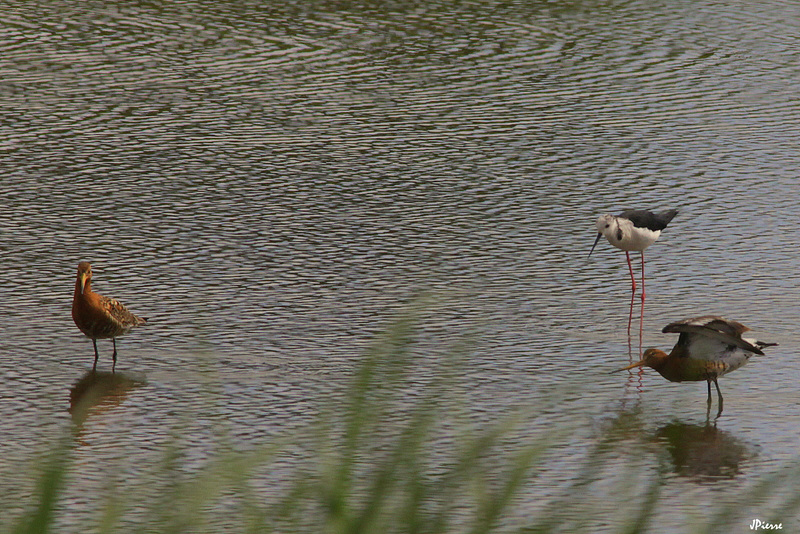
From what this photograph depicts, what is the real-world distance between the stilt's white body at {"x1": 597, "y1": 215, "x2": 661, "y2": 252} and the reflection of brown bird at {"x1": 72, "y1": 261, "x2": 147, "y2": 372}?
15.7ft

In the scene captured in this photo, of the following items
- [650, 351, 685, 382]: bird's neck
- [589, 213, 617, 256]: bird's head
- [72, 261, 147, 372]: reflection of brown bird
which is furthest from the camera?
[589, 213, 617, 256]: bird's head

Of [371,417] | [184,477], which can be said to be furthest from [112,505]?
[184,477]

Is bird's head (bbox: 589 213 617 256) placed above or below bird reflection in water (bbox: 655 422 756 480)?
above

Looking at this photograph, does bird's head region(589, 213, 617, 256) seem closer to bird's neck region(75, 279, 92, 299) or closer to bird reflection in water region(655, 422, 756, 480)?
bird reflection in water region(655, 422, 756, 480)

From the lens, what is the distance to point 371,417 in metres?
2.94

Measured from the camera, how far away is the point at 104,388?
400 inches

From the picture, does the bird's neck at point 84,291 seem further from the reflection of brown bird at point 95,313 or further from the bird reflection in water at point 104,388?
the bird reflection in water at point 104,388

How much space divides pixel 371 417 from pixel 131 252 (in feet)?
36.1

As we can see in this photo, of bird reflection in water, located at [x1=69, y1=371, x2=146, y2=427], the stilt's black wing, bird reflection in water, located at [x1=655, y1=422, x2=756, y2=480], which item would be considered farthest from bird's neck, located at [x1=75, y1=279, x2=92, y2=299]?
the stilt's black wing

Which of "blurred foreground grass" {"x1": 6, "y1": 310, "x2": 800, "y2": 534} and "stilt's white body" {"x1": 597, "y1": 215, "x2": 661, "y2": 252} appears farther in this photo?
"stilt's white body" {"x1": 597, "y1": 215, "x2": 661, "y2": 252}

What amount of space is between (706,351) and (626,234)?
305 cm

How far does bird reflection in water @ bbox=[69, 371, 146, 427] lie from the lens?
32.2 ft

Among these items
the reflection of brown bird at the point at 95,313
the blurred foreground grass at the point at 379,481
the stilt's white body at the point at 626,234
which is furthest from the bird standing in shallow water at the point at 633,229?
the blurred foreground grass at the point at 379,481

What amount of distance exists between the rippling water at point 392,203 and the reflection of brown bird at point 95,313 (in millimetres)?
355
